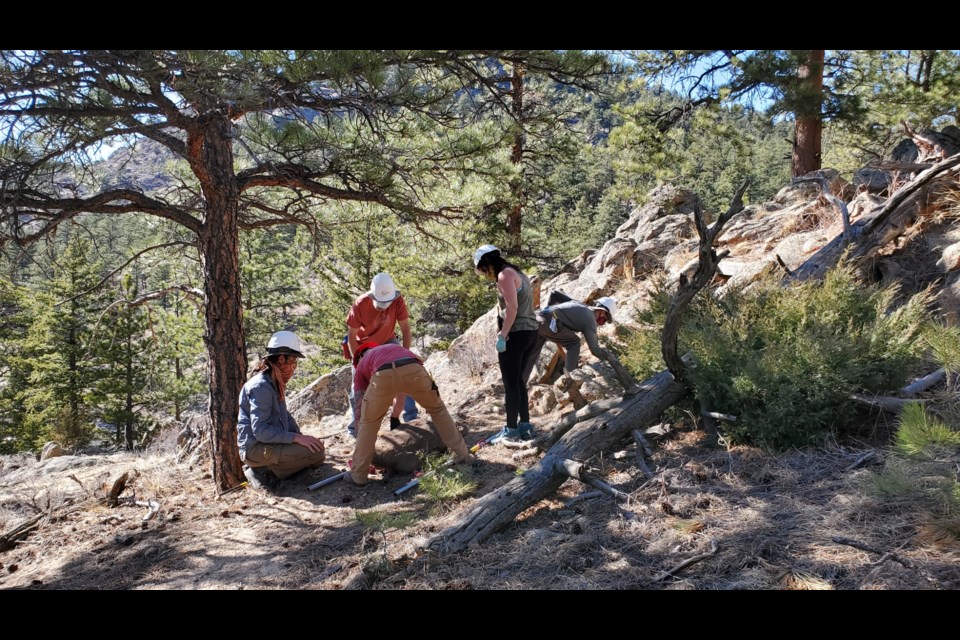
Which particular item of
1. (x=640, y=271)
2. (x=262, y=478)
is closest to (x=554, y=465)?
(x=262, y=478)

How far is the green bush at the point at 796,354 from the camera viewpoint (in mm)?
4242

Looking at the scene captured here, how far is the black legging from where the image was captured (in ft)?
17.4

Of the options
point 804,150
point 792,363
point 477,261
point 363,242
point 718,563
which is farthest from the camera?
point 363,242

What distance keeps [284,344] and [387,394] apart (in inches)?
45.4

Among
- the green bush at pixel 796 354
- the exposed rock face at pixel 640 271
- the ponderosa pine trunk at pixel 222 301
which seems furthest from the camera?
the exposed rock face at pixel 640 271

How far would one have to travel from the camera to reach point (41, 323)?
66.4ft

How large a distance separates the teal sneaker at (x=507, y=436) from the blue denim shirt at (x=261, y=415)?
194 cm

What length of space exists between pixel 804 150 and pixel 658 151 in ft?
8.61

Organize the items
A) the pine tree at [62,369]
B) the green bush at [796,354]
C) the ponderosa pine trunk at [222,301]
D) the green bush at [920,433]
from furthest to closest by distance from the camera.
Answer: the pine tree at [62,369]
the ponderosa pine trunk at [222,301]
the green bush at [796,354]
the green bush at [920,433]

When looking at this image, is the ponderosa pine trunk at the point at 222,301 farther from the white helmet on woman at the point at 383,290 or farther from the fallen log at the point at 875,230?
the fallen log at the point at 875,230

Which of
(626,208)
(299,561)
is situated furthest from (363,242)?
(626,208)

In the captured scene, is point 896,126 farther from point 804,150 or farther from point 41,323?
point 41,323

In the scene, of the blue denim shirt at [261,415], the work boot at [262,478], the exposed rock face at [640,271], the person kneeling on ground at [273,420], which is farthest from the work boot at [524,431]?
the work boot at [262,478]

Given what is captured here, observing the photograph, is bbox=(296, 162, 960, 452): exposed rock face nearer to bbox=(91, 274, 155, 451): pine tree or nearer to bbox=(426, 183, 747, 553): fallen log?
bbox=(426, 183, 747, 553): fallen log
